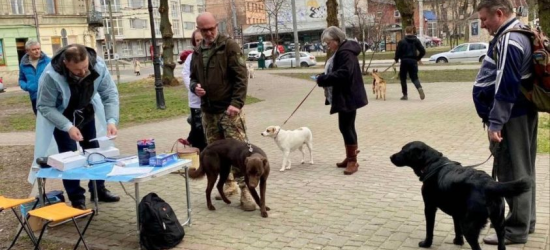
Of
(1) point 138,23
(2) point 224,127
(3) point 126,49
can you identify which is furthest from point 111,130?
(1) point 138,23

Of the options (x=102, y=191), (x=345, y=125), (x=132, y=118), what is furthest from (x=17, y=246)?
(x=132, y=118)

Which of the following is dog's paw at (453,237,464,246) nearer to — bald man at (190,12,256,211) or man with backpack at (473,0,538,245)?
man with backpack at (473,0,538,245)

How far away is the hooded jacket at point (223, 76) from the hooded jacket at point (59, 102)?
1016 mm

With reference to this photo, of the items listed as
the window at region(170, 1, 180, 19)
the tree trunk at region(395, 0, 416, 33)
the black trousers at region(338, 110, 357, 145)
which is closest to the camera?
the black trousers at region(338, 110, 357, 145)

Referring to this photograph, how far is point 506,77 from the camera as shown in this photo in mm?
3822

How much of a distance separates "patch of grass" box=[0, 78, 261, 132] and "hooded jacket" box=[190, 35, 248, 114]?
796 centimetres

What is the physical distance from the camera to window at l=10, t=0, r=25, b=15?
130 feet

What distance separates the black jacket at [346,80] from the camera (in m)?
6.61

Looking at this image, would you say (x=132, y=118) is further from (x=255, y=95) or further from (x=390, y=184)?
(x=390, y=184)

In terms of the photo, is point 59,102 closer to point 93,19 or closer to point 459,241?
point 459,241

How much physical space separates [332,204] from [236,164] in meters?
1.18

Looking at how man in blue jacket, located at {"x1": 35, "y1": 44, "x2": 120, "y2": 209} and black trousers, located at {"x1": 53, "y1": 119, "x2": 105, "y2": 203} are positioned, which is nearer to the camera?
man in blue jacket, located at {"x1": 35, "y1": 44, "x2": 120, "y2": 209}

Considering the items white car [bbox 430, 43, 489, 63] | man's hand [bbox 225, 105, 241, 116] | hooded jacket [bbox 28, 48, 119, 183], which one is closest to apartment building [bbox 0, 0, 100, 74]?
white car [bbox 430, 43, 489, 63]

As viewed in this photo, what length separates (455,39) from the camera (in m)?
58.3
